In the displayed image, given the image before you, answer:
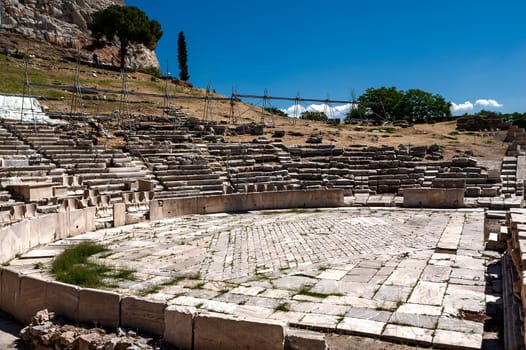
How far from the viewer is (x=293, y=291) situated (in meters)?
7.06

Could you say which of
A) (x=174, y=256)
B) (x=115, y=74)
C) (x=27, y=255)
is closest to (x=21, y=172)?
(x=27, y=255)

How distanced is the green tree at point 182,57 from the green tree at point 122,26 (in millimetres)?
7173

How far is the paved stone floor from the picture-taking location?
5.86m

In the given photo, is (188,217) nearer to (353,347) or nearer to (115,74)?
(353,347)

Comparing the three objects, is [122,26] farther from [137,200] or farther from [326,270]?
[326,270]

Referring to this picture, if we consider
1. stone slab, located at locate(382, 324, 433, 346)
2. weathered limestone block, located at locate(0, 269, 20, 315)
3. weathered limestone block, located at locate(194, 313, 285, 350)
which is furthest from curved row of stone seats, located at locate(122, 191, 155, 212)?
stone slab, located at locate(382, 324, 433, 346)

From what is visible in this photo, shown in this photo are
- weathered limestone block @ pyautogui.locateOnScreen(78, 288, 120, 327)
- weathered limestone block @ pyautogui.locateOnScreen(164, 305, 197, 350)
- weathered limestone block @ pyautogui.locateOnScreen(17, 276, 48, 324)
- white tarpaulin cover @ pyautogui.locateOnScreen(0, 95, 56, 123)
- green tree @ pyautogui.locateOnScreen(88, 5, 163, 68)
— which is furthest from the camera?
green tree @ pyautogui.locateOnScreen(88, 5, 163, 68)

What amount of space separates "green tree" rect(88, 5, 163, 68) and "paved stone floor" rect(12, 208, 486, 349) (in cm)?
3857

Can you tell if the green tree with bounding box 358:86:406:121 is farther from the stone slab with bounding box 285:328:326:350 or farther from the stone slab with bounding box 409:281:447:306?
the stone slab with bounding box 285:328:326:350

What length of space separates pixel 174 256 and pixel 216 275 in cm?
178

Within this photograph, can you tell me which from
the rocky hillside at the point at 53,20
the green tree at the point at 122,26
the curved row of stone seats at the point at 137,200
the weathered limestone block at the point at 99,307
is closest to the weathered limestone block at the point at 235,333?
the weathered limestone block at the point at 99,307

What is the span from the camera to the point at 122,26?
154ft

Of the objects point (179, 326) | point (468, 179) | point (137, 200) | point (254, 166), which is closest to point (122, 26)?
point (254, 166)

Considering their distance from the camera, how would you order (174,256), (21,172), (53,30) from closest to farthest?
(174,256) → (21,172) → (53,30)
